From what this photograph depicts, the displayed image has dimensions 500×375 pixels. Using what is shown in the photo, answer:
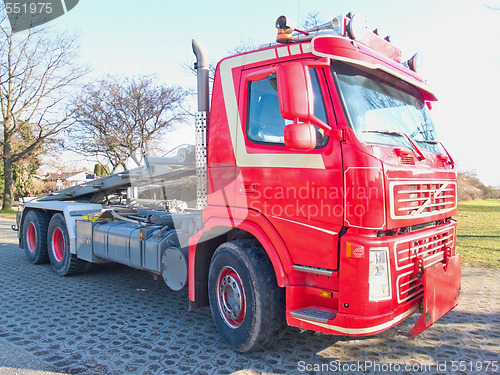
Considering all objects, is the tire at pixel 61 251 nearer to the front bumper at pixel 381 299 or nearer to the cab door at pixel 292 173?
the cab door at pixel 292 173

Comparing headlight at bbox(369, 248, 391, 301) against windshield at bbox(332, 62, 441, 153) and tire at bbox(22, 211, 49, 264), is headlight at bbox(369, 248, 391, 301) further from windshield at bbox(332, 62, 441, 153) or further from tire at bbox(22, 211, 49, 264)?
tire at bbox(22, 211, 49, 264)

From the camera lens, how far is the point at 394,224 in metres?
3.21

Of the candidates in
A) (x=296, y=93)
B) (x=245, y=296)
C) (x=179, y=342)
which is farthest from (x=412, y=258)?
(x=179, y=342)

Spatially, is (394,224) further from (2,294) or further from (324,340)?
(2,294)

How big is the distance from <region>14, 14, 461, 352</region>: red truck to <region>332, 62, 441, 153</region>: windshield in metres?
0.02

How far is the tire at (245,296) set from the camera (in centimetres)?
362

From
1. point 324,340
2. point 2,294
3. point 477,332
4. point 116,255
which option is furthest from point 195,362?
point 2,294

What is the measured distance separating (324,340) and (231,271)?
1.27m

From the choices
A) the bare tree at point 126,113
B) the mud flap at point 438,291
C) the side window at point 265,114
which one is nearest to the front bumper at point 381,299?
the mud flap at point 438,291

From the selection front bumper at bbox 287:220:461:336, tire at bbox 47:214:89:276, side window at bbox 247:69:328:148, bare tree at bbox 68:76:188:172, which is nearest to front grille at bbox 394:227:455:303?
front bumper at bbox 287:220:461:336

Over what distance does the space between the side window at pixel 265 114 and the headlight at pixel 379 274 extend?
50.4 inches

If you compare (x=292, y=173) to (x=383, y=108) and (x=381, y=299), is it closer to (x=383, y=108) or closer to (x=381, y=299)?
(x=383, y=108)

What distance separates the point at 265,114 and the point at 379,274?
5.85ft

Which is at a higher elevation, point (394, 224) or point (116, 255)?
point (394, 224)
